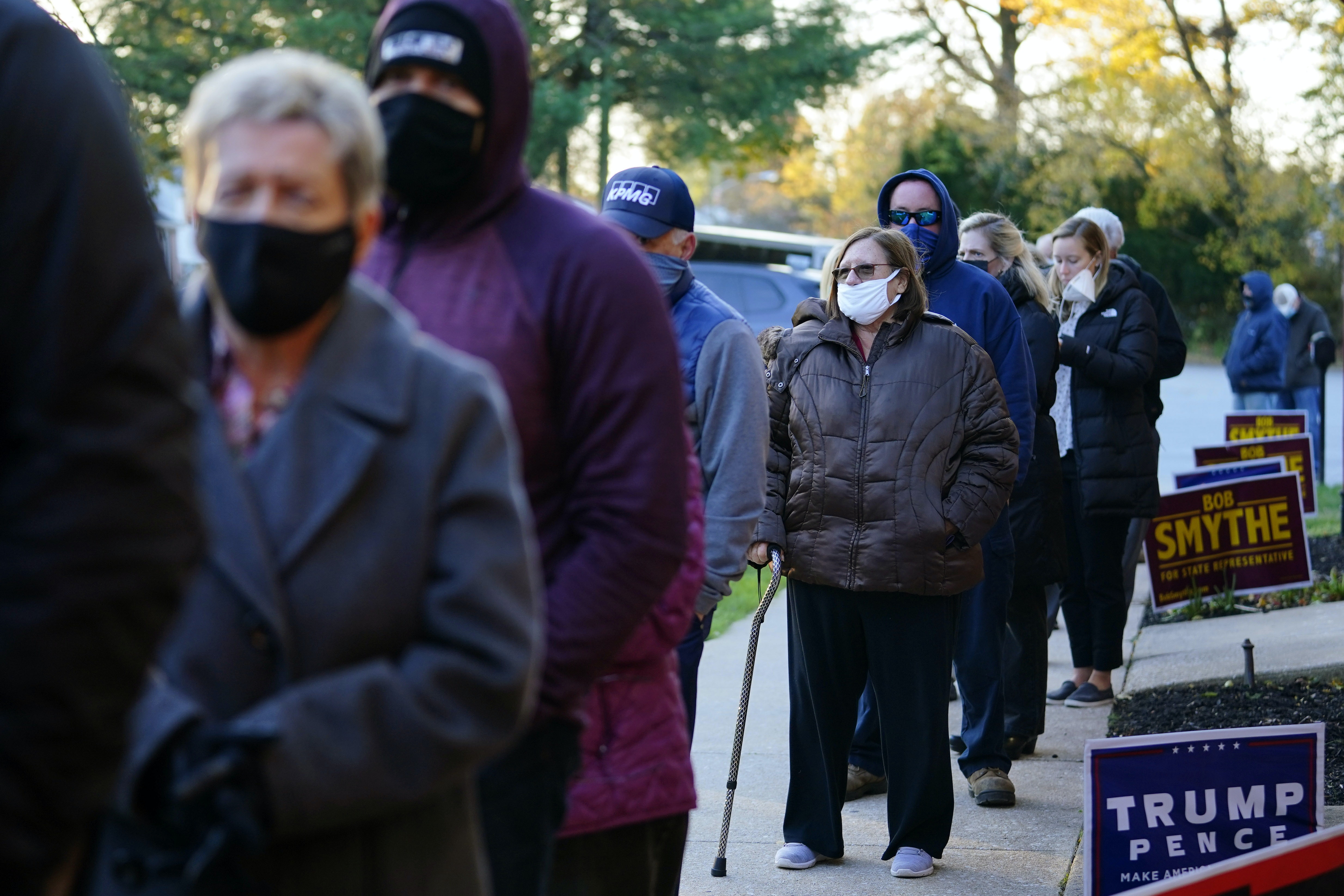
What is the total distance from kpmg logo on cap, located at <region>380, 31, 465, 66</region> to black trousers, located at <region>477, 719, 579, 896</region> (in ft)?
3.18

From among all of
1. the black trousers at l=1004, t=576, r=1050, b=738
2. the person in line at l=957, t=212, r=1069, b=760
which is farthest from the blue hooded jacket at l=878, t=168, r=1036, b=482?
the black trousers at l=1004, t=576, r=1050, b=738

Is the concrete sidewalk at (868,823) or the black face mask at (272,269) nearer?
the black face mask at (272,269)

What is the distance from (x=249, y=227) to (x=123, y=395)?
0.93 feet

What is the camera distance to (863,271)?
16.4 ft

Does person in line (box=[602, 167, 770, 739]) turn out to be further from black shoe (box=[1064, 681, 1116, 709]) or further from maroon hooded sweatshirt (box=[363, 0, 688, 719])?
black shoe (box=[1064, 681, 1116, 709])

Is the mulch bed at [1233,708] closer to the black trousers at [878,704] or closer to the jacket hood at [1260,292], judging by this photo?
the black trousers at [878,704]

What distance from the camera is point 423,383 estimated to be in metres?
1.70

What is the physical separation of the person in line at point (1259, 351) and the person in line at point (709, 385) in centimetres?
1337

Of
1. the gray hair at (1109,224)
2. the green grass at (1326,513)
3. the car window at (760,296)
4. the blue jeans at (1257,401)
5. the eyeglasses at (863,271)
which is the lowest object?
the green grass at (1326,513)

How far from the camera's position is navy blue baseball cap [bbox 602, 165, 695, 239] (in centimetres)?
420

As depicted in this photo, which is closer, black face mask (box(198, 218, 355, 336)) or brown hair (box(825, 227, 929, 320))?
black face mask (box(198, 218, 355, 336))

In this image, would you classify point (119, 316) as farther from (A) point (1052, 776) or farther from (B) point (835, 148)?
(B) point (835, 148)

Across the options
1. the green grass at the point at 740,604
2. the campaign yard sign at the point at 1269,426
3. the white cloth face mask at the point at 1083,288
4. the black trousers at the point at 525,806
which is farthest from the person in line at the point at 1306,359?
the black trousers at the point at 525,806

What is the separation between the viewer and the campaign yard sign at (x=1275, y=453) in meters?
11.0
